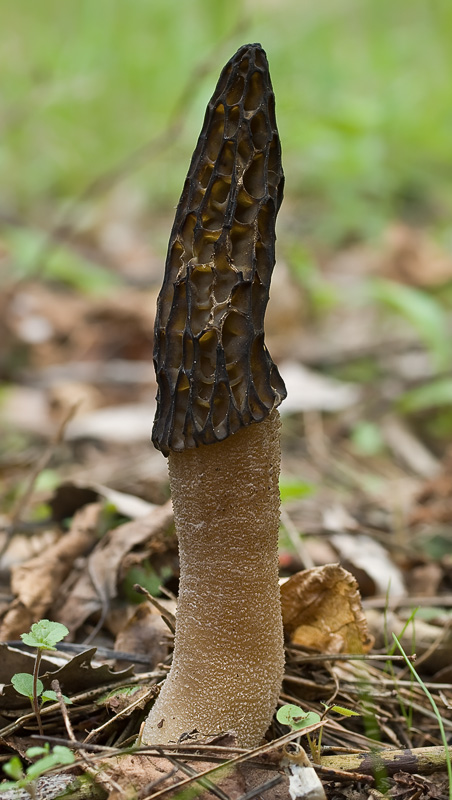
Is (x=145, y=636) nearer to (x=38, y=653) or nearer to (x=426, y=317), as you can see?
(x=38, y=653)

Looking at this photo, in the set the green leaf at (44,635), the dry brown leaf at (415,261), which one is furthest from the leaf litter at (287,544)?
the dry brown leaf at (415,261)

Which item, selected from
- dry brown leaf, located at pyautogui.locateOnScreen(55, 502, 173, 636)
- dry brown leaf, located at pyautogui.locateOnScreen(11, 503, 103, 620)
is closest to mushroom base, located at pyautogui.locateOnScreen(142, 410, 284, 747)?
dry brown leaf, located at pyautogui.locateOnScreen(55, 502, 173, 636)

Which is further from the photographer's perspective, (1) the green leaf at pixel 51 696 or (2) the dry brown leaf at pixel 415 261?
(2) the dry brown leaf at pixel 415 261

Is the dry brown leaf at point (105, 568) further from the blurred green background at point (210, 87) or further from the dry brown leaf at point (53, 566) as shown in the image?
the blurred green background at point (210, 87)

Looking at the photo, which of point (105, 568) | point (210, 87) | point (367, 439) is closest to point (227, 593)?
point (105, 568)

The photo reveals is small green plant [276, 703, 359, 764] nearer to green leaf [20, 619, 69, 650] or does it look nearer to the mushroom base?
the mushroom base

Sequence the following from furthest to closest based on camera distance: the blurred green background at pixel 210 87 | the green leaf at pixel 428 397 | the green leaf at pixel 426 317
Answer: the blurred green background at pixel 210 87, the green leaf at pixel 426 317, the green leaf at pixel 428 397
